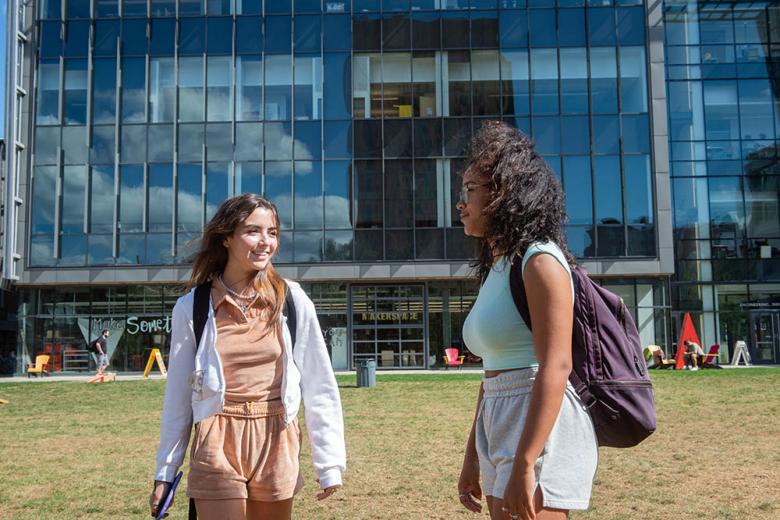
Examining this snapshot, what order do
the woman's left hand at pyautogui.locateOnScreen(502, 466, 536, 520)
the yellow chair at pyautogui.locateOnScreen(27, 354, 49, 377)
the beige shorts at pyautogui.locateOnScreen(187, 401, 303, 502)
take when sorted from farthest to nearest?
the yellow chair at pyautogui.locateOnScreen(27, 354, 49, 377)
the beige shorts at pyautogui.locateOnScreen(187, 401, 303, 502)
the woman's left hand at pyautogui.locateOnScreen(502, 466, 536, 520)

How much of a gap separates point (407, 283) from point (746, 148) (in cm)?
1676

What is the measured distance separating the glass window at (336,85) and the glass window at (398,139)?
1741mm

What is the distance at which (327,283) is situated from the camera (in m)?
32.8

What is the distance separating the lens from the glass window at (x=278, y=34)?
110ft

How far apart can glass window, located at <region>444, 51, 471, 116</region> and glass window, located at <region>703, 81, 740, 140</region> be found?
12063 millimetres

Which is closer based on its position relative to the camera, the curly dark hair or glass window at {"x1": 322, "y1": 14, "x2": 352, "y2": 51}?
the curly dark hair

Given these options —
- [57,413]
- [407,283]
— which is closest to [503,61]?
[407,283]

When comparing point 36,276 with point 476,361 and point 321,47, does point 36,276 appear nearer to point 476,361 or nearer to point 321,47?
point 321,47

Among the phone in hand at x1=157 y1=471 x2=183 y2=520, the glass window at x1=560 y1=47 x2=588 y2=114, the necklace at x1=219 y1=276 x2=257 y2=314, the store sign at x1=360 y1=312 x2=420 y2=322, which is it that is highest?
the glass window at x1=560 y1=47 x2=588 y2=114

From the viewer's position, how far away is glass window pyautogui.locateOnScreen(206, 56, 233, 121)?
33.3 meters

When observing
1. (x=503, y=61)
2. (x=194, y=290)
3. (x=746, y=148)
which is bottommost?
(x=194, y=290)

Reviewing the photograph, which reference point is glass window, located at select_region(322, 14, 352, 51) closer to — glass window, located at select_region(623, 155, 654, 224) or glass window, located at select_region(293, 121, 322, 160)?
glass window, located at select_region(293, 121, 322, 160)

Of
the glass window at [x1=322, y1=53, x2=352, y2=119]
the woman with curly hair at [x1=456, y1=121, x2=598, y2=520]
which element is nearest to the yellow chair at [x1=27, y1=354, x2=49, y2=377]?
the glass window at [x1=322, y1=53, x2=352, y2=119]

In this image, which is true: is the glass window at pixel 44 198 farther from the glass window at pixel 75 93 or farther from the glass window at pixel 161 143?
the glass window at pixel 161 143
